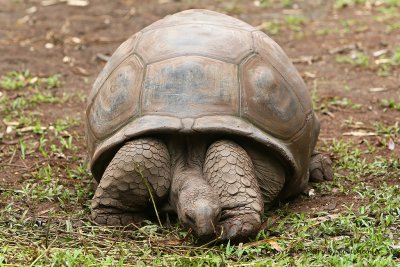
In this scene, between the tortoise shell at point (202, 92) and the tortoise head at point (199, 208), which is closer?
the tortoise head at point (199, 208)

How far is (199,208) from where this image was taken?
147 inches

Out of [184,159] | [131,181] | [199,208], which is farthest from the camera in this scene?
[184,159]

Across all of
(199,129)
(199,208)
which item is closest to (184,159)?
(199,129)

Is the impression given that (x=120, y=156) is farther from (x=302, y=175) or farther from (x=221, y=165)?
(x=302, y=175)

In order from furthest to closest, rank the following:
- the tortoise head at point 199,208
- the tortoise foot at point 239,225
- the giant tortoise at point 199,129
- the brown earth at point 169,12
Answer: the brown earth at point 169,12 < the giant tortoise at point 199,129 < the tortoise foot at point 239,225 < the tortoise head at point 199,208

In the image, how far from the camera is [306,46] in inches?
336

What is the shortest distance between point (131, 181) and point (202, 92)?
0.60 metres

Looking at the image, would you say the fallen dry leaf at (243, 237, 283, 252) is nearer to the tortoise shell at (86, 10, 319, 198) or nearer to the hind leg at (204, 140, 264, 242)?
the hind leg at (204, 140, 264, 242)

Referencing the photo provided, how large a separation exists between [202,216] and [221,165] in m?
0.41

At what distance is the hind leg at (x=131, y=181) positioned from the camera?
4.10m

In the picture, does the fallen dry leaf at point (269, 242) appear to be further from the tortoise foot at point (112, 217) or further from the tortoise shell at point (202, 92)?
the tortoise foot at point (112, 217)

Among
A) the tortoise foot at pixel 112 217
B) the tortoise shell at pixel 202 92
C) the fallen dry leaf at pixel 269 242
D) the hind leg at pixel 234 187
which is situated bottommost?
the fallen dry leaf at pixel 269 242

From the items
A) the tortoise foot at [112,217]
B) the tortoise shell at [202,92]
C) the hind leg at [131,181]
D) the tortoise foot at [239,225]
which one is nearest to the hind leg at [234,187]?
the tortoise foot at [239,225]

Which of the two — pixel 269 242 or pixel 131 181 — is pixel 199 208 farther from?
pixel 131 181
